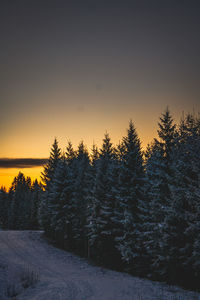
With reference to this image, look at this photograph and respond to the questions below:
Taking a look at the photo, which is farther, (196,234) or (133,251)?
(133,251)

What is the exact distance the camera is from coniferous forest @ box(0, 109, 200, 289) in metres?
15.2

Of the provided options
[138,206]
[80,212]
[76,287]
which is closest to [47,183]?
[80,212]

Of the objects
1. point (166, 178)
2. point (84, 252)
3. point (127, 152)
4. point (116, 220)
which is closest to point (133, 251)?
point (116, 220)

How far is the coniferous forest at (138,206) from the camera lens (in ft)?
49.8

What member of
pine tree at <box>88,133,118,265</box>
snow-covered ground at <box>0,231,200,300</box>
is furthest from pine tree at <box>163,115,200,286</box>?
pine tree at <box>88,133,118,265</box>

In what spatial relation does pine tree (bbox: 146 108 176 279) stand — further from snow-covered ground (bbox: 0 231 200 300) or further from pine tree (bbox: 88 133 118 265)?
pine tree (bbox: 88 133 118 265)

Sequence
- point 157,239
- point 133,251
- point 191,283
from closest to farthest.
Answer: point 191,283 → point 157,239 → point 133,251

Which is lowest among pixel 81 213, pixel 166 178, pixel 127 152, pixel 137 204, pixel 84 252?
pixel 84 252

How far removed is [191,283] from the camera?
1554 centimetres

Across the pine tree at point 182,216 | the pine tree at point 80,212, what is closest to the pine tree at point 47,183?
the pine tree at point 80,212

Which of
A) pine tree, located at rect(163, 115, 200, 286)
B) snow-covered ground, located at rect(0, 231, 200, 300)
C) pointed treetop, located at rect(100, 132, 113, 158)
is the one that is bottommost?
snow-covered ground, located at rect(0, 231, 200, 300)

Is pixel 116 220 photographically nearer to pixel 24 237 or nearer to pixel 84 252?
pixel 84 252

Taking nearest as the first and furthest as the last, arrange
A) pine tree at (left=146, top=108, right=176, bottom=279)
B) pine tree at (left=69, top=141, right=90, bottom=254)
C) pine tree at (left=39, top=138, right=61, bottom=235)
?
pine tree at (left=146, top=108, right=176, bottom=279), pine tree at (left=69, top=141, right=90, bottom=254), pine tree at (left=39, top=138, right=61, bottom=235)

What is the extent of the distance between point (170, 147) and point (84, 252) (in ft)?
62.6
